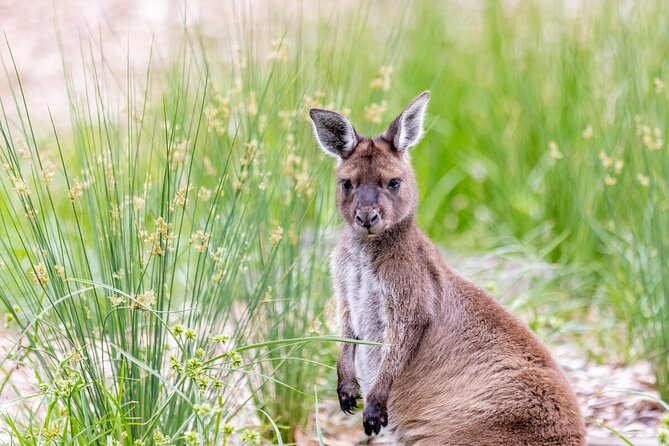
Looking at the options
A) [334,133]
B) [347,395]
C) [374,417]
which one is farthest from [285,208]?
[374,417]

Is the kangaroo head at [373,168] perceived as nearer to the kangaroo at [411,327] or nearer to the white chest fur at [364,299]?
the kangaroo at [411,327]

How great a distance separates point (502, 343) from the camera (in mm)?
4109

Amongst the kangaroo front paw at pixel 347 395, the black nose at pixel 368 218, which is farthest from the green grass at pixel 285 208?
the black nose at pixel 368 218

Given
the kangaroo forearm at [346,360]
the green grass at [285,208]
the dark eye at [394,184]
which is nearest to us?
the green grass at [285,208]

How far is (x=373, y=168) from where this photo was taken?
407 centimetres

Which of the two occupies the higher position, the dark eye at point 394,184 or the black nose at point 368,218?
the dark eye at point 394,184

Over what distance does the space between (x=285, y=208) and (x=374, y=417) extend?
49.2 inches

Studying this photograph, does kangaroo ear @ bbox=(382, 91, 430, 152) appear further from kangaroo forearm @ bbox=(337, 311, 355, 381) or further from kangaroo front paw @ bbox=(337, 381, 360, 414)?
kangaroo front paw @ bbox=(337, 381, 360, 414)

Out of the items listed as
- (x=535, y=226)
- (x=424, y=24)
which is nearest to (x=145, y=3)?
(x=424, y=24)

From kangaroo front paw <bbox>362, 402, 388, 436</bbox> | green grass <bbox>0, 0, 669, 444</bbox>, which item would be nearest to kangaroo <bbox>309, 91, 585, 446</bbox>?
kangaroo front paw <bbox>362, 402, 388, 436</bbox>

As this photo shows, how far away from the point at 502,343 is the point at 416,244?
A: 21.0 inches

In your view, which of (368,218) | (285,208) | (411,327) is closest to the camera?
(368,218)

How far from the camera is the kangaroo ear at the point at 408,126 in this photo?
409cm

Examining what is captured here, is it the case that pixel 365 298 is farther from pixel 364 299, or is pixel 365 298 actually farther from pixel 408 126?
pixel 408 126
